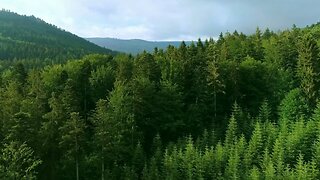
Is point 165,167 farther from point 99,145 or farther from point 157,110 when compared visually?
point 157,110

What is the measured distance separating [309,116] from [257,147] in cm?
1762

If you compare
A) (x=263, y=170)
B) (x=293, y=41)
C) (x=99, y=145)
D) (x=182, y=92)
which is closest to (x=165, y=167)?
(x=99, y=145)

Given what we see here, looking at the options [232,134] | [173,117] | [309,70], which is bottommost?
[232,134]

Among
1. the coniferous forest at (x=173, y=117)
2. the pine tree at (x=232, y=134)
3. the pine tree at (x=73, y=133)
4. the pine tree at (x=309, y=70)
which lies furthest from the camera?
the pine tree at (x=309, y=70)

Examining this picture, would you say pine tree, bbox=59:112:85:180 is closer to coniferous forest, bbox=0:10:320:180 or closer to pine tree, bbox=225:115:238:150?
coniferous forest, bbox=0:10:320:180

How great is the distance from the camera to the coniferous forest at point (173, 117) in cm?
5266

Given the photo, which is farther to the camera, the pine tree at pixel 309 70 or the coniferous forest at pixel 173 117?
the pine tree at pixel 309 70

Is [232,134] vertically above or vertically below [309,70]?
below

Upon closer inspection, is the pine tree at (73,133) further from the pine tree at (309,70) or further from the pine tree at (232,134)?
the pine tree at (309,70)

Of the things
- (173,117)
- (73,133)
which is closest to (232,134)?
(173,117)

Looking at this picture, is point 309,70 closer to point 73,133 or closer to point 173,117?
point 173,117

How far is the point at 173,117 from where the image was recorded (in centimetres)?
7169

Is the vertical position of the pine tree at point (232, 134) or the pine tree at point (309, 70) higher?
the pine tree at point (309, 70)

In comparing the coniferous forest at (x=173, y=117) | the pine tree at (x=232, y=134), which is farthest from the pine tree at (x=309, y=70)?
the pine tree at (x=232, y=134)
